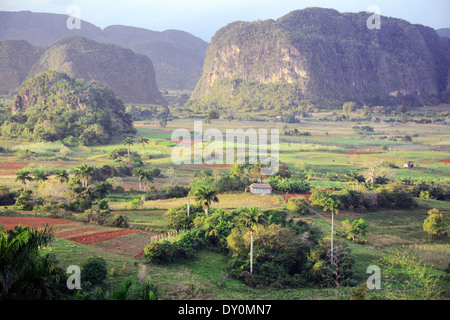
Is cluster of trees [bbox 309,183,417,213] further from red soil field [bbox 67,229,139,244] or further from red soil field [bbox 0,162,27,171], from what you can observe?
red soil field [bbox 0,162,27,171]

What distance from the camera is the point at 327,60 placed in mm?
→ 161500

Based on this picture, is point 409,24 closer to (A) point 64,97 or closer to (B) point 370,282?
(A) point 64,97

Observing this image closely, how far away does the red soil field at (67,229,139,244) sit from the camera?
20525mm

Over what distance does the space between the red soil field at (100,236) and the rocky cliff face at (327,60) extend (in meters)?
119

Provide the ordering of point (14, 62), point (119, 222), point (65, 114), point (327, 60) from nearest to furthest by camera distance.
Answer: point (119, 222) → point (65, 114) → point (14, 62) → point (327, 60)

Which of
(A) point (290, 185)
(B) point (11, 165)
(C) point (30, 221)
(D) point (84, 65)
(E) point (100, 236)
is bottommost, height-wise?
(E) point (100, 236)

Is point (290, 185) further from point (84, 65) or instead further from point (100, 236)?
point (84, 65)

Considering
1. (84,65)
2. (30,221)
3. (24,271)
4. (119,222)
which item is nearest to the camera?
(24,271)

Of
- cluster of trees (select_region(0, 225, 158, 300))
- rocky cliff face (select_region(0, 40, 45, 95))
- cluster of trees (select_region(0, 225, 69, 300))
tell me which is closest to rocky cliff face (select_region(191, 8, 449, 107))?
rocky cliff face (select_region(0, 40, 45, 95))

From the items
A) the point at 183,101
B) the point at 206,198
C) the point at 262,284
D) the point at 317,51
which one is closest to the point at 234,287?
the point at 262,284

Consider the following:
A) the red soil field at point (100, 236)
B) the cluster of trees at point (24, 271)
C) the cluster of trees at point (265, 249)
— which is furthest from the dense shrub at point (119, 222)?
the cluster of trees at point (24, 271)

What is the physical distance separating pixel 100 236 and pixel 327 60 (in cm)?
15537

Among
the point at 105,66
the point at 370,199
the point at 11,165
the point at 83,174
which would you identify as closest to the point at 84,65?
the point at 105,66

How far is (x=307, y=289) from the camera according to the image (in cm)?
1745
